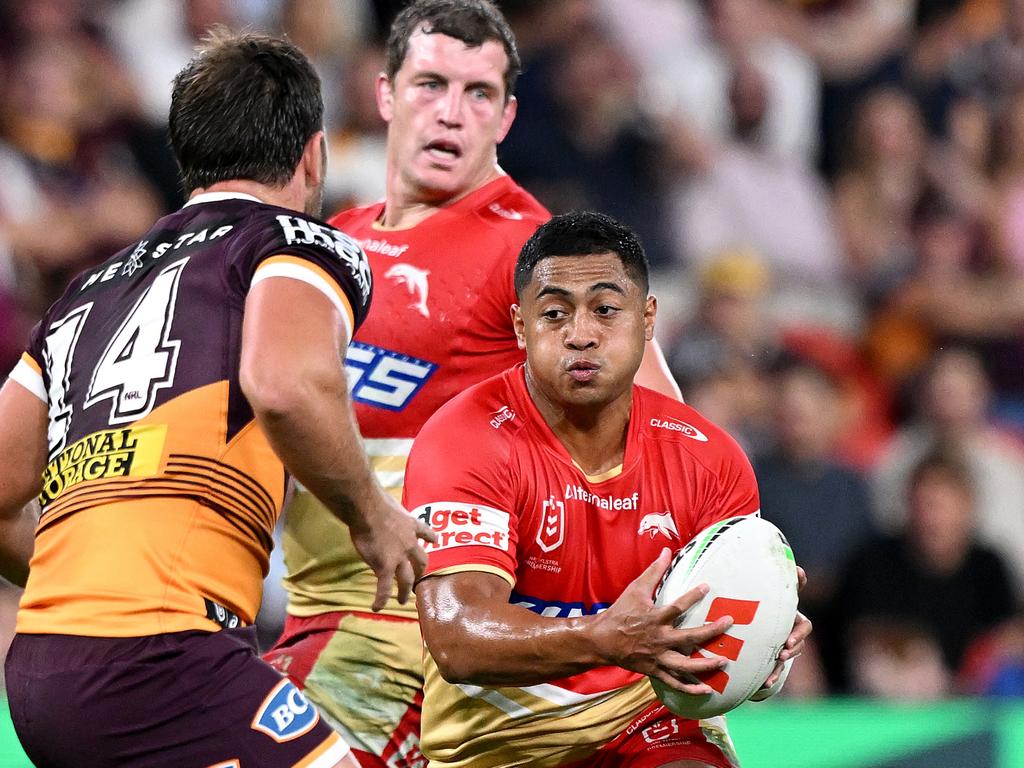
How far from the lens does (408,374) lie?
474cm

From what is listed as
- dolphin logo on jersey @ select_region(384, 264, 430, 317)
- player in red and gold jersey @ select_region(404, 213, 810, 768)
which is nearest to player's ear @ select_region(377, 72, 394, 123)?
dolphin logo on jersey @ select_region(384, 264, 430, 317)

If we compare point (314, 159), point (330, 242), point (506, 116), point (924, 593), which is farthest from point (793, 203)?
point (330, 242)

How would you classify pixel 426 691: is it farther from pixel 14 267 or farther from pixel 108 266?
pixel 14 267

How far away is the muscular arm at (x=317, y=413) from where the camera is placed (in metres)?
3.22

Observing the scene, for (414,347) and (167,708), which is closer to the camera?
(167,708)

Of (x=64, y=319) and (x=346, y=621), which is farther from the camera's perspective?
(x=346, y=621)

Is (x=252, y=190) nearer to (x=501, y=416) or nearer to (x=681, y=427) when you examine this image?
(x=501, y=416)

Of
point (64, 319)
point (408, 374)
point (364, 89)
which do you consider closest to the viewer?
point (64, 319)

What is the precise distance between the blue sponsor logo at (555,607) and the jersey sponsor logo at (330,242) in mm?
950

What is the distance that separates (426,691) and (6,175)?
580 centimetres

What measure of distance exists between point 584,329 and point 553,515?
1.61ft

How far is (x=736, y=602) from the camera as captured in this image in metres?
3.66

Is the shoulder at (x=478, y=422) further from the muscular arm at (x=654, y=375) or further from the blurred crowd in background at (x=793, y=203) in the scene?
the blurred crowd in background at (x=793, y=203)

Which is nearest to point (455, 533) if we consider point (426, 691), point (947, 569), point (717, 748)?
point (426, 691)
